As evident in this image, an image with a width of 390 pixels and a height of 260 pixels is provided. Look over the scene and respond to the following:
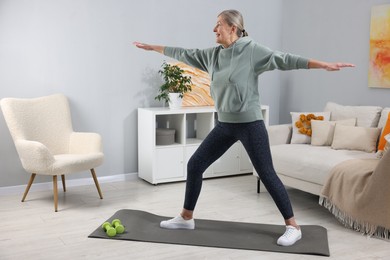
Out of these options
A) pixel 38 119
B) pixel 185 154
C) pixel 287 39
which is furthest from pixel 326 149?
pixel 38 119

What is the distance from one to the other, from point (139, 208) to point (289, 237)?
1247 mm

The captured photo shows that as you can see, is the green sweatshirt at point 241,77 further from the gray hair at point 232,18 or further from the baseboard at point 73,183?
the baseboard at point 73,183

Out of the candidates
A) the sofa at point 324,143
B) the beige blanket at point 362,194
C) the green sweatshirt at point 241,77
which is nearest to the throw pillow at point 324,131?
the sofa at point 324,143

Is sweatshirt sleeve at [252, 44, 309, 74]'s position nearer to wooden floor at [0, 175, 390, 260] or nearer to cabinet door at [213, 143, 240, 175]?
wooden floor at [0, 175, 390, 260]

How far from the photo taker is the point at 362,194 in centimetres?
322

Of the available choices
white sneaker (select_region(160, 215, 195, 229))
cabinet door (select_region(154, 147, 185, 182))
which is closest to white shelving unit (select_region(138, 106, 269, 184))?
cabinet door (select_region(154, 147, 185, 182))

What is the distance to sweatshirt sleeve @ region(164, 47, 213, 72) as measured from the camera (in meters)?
3.17

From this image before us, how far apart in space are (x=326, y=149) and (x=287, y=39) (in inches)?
69.9

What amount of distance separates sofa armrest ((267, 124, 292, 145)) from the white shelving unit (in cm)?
61

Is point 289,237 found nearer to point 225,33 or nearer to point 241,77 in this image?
point 241,77

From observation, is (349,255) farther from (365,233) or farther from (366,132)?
(366,132)

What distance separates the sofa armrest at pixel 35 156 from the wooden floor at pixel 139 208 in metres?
0.31

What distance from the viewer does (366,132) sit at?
13.3ft

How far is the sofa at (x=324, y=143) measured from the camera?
373 cm
